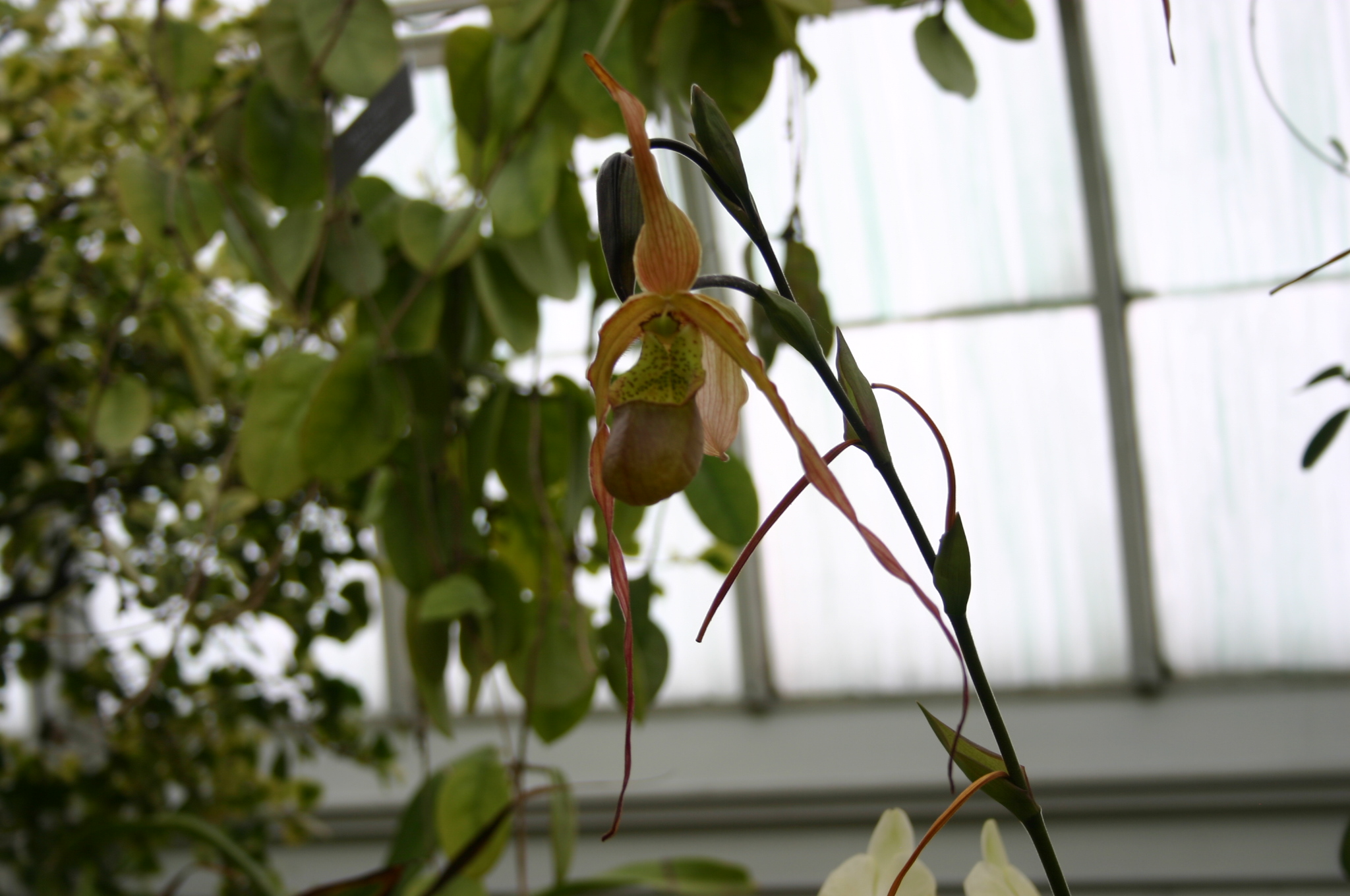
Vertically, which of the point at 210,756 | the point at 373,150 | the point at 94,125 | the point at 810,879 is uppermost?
the point at 94,125

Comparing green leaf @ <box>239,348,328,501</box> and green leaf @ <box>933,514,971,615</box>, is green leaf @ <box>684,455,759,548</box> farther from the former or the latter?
green leaf @ <box>933,514,971,615</box>

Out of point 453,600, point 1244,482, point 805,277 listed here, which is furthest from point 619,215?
point 1244,482

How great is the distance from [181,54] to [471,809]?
2.08 ft

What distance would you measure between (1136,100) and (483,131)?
2.36 metres

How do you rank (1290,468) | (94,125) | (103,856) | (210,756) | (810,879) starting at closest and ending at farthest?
(94,125) → (210,756) → (103,856) → (810,879) → (1290,468)

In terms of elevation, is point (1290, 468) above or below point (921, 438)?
below

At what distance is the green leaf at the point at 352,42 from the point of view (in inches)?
26.5

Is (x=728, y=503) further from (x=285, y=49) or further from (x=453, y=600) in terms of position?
(x=285, y=49)

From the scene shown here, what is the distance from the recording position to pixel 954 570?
0.25 meters

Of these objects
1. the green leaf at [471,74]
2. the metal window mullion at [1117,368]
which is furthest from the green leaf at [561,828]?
the metal window mullion at [1117,368]

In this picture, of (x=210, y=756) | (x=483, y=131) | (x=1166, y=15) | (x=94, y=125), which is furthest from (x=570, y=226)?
(x=210, y=756)

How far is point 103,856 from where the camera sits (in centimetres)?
154

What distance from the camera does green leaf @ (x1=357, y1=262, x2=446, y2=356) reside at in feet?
2.47

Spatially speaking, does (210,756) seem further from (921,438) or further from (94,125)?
(921,438)
